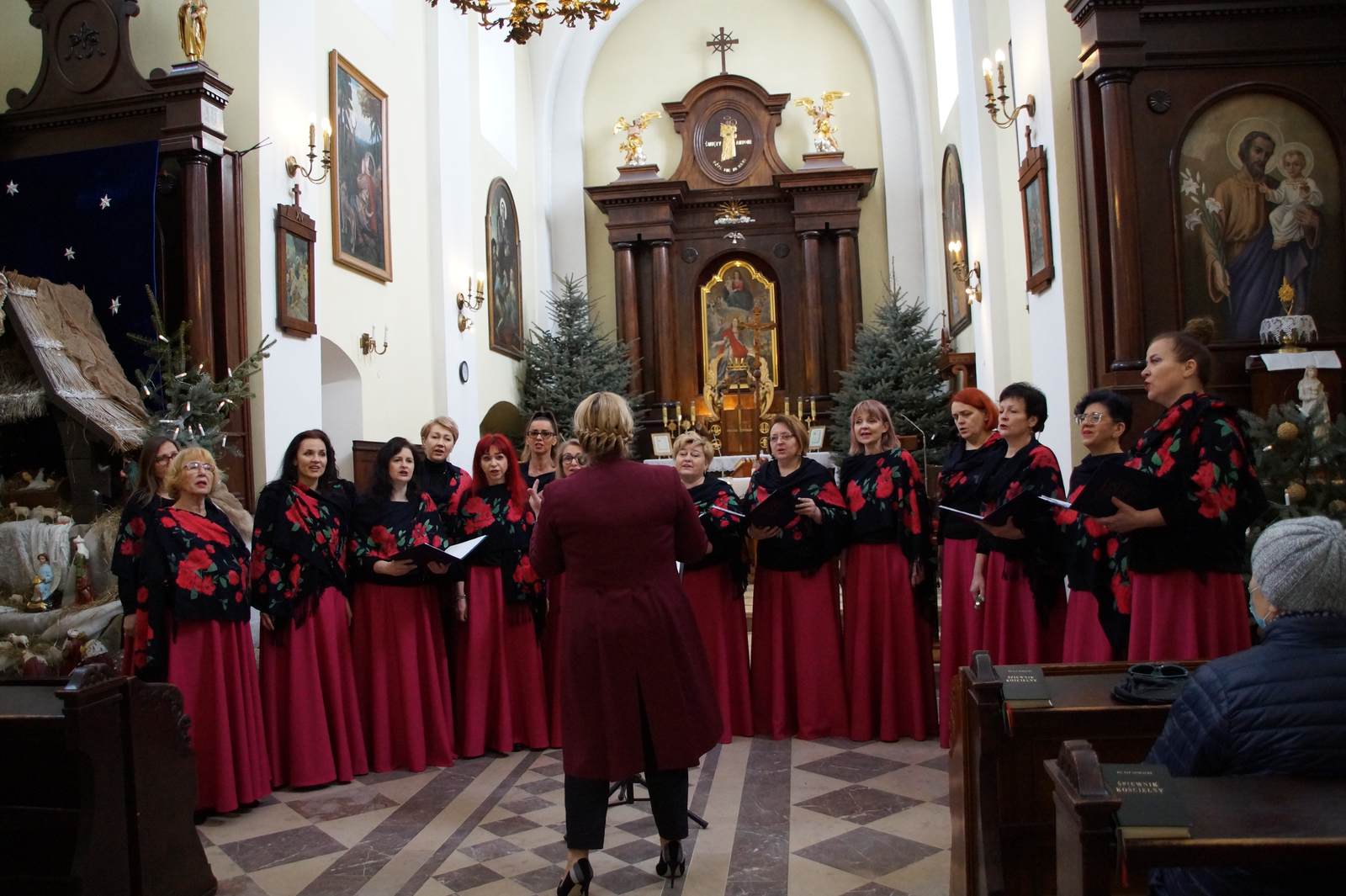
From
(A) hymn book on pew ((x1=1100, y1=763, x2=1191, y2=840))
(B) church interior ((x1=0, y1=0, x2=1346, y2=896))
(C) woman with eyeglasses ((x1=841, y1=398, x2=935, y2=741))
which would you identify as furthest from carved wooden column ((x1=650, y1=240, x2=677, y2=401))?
(A) hymn book on pew ((x1=1100, y1=763, x2=1191, y2=840))

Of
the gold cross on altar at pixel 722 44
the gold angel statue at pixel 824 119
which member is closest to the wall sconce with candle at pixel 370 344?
the gold angel statue at pixel 824 119

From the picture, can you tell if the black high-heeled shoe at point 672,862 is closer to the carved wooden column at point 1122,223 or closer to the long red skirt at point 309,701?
the long red skirt at point 309,701

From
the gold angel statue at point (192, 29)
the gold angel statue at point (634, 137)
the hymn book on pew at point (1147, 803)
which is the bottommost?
the hymn book on pew at point (1147, 803)

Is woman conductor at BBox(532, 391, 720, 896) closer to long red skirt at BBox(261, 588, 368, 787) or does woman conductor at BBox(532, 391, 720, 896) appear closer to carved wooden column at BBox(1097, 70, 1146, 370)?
long red skirt at BBox(261, 588, 368, 787)

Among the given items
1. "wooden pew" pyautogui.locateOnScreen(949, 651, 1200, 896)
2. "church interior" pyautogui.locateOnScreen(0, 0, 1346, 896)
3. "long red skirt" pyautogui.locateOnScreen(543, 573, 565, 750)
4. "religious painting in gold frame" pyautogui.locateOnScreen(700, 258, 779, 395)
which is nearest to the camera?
"wooden pew" pyautogui.locateOnScreen(949, 651, 1200, 896)

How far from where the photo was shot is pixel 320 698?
16.6 feet

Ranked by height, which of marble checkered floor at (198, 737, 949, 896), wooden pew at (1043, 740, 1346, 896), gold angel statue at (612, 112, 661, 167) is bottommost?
marble checkered floor at (198, 737, 949, 896)

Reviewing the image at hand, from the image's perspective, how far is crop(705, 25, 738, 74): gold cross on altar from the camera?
1565cm

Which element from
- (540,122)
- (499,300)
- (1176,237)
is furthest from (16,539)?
(540,122)

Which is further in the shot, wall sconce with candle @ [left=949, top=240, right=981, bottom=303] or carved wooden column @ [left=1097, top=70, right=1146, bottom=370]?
wall sconce with candle @ [left=949, top=240, right=981, bottom=303]

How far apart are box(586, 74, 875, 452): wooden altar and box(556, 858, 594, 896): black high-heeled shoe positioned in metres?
11.5

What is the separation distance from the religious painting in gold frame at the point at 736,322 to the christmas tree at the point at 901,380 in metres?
1.98

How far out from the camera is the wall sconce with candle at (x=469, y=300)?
11.7 meters

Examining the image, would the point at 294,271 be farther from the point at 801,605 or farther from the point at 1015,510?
the point at 1015,510
